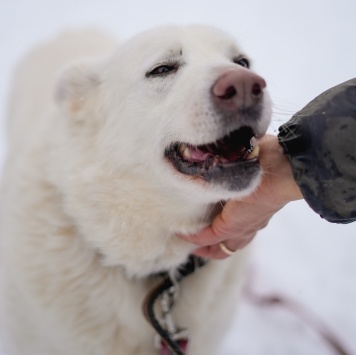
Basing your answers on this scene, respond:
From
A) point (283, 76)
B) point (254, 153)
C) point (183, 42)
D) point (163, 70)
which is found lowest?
point (283, 76)

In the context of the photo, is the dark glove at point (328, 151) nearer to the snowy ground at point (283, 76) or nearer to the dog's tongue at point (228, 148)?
the dog's tongue at point (228, 148)

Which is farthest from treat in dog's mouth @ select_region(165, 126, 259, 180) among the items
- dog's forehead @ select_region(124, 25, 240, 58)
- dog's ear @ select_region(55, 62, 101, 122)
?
dog's ear @ select_region(55, 62, 101, 122)

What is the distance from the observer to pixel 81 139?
2494 mm

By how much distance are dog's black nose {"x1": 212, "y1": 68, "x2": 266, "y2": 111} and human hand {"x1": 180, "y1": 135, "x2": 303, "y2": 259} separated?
0.35 metres

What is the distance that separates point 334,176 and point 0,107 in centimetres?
565

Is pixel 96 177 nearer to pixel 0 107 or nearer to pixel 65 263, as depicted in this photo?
pixel 65 263

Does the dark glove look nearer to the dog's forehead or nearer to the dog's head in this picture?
the dog's head

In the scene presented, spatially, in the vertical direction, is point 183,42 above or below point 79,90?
above

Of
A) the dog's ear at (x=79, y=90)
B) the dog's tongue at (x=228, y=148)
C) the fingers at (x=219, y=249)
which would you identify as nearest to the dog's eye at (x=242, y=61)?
the dog's tongue at (x=228, y=148)

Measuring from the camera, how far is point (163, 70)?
229 centimetres

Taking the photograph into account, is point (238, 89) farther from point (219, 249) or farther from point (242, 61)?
point (219, 249)

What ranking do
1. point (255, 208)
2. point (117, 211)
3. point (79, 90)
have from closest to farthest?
point (255, 208) → point (117, 211) → point (79, 90)

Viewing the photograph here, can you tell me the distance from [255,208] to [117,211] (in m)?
0.76

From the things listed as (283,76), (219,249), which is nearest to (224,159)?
(219,249)
